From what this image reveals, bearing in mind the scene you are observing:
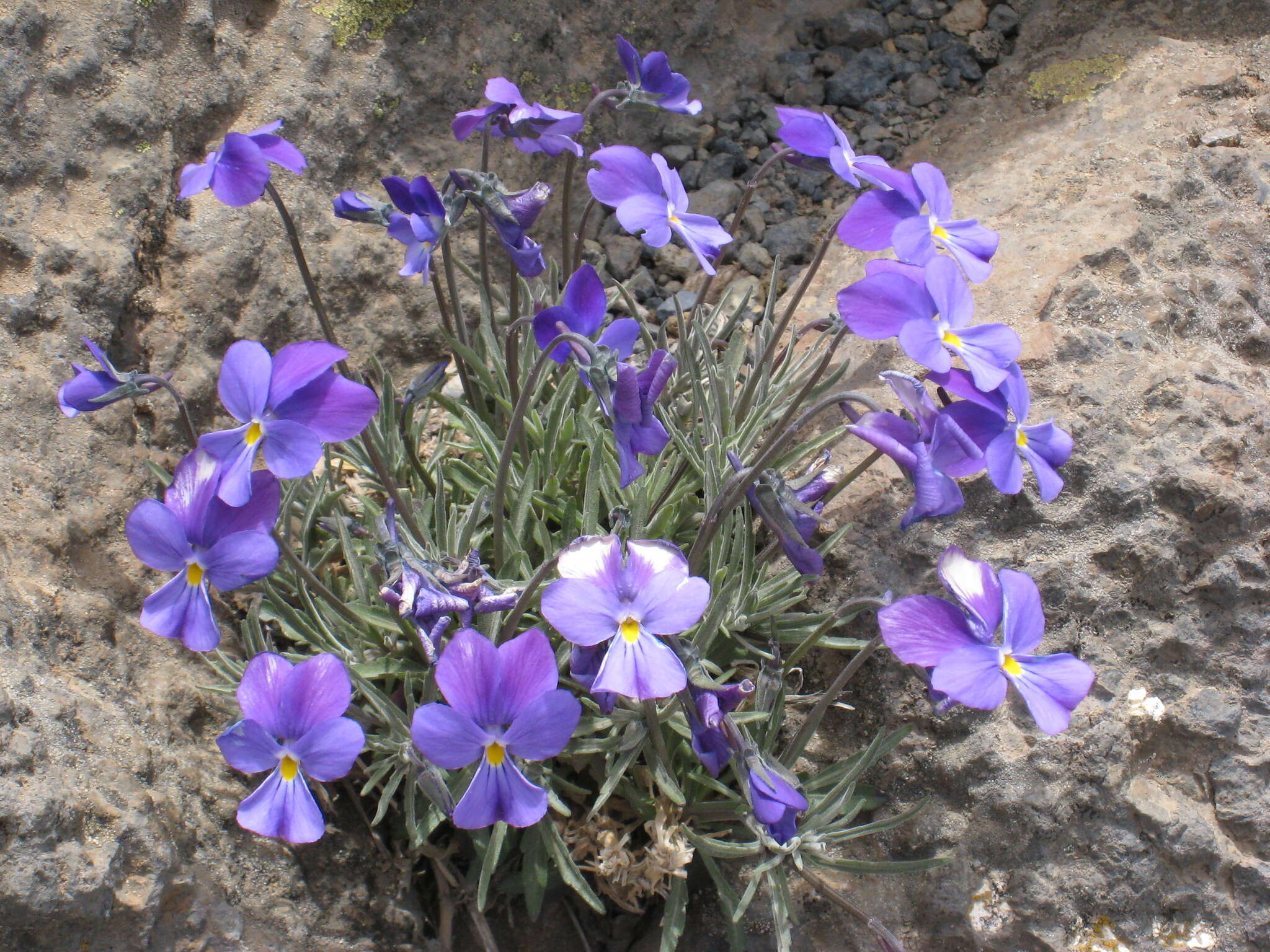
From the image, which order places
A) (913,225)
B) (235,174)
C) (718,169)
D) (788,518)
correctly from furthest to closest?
1. (718,169)
2. (235,174)
3. (913,225)
4. (788,518)

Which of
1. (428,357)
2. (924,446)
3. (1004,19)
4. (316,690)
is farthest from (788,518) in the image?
(1004,19)

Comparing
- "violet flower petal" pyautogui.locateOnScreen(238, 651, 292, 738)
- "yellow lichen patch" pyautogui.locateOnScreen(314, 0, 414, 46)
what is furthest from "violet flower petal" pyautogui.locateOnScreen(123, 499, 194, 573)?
"yellow lichen patch" pyautogui.locateOnScreen(314, 0, 414, 46)

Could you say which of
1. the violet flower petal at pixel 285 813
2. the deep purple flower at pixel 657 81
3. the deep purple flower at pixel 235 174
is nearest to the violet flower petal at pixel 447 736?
the violet flower petal at pixel 285 813

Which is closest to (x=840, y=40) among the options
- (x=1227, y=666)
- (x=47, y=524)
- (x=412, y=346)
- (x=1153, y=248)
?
(x=1153, y=248)

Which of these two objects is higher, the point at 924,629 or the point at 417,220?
the point at 417,220

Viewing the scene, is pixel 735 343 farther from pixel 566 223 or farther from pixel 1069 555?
pixel 1069 555

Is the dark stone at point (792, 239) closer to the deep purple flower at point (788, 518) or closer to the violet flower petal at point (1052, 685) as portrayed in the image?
the deep purple flower at point (788, 518)

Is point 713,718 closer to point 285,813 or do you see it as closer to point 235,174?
point 285,813
